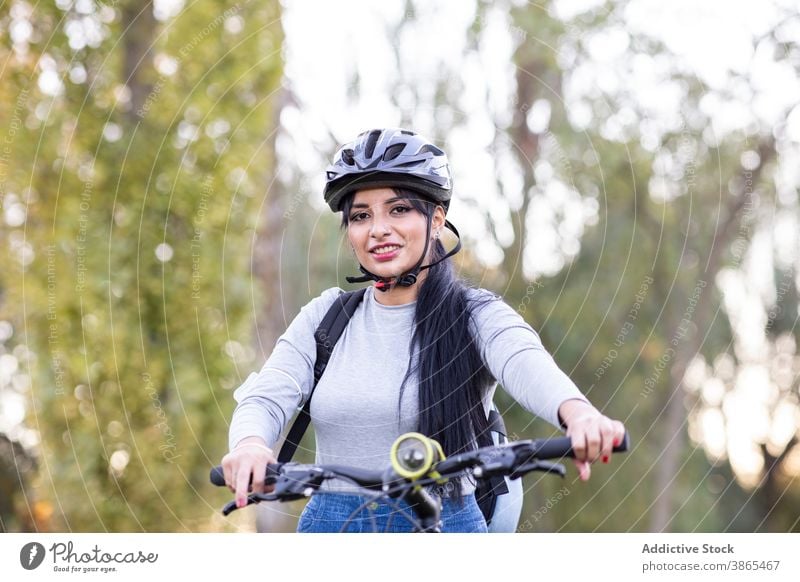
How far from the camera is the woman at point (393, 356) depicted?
3.70 m

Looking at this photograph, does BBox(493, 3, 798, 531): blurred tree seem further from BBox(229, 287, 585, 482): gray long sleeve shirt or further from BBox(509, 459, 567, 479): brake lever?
BBox(509, 459, 567, 479): brake lever

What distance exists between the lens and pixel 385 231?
410 centimetres

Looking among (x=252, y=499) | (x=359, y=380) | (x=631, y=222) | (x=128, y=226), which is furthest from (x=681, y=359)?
(x=252, y=499)

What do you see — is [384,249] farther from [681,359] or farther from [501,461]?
[681,359]

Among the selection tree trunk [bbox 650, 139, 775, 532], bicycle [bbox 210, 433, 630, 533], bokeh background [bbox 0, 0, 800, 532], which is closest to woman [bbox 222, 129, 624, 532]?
bicycle [bbox 210, 433, 630, 533]

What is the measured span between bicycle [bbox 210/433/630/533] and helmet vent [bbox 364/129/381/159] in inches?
56.3

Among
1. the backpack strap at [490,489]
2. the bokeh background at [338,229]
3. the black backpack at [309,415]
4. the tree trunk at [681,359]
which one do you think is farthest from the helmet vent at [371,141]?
the tree trunk at [681,359]

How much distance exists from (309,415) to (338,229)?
8466 mm

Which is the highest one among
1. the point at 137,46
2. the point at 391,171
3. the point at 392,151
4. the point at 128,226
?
the point at 137,46

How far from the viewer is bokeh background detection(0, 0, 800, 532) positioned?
962 centimetres

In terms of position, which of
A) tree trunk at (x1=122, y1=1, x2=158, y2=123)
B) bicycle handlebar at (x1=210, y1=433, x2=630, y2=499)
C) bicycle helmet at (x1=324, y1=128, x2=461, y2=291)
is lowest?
bicycle handlebar at (x1=210, y1=433, x2=630, y2=499)

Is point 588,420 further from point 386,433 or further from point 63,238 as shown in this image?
point 63,238

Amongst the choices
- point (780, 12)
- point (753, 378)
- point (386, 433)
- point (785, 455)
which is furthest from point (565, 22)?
point (386, 433)

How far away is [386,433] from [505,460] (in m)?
0.79
